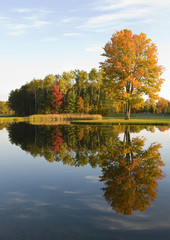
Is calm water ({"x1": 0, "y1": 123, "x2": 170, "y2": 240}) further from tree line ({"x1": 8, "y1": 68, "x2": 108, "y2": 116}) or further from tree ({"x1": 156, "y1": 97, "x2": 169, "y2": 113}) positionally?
tree ({"x1": 156, "y1": 97, "x2": 169, "y2": 113})

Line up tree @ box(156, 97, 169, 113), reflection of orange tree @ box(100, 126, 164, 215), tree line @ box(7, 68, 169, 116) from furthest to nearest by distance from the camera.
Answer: tree @ box(156, 97, 169, 113), tree line @ box(7, 68, 169, 116), reflection of orange tree @ box(100, 126, 164, 215)

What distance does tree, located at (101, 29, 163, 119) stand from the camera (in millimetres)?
40125

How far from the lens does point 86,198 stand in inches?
275

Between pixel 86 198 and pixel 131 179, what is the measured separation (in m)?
2.18

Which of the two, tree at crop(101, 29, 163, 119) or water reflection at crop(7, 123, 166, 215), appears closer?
water reflection at crop(7, 123, 166, 215)

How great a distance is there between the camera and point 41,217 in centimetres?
576

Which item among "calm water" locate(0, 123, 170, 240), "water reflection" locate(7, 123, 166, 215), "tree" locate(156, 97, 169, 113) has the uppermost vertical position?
"tree" locate(156, 97, 169, 113)

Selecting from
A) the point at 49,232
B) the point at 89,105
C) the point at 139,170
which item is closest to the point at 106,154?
the point at 139,170

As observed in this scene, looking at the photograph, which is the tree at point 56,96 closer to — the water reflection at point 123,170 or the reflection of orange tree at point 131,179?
the water reflection at point 123,170

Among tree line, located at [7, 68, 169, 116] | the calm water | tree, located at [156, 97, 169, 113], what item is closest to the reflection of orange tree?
the calm water

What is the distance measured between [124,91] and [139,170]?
3381 cm

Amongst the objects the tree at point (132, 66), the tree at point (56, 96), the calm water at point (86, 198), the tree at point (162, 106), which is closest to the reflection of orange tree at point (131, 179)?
the calm water at point (86, 198)

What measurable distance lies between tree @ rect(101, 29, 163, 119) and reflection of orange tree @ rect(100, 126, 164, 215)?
2850cm

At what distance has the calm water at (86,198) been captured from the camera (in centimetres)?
512
